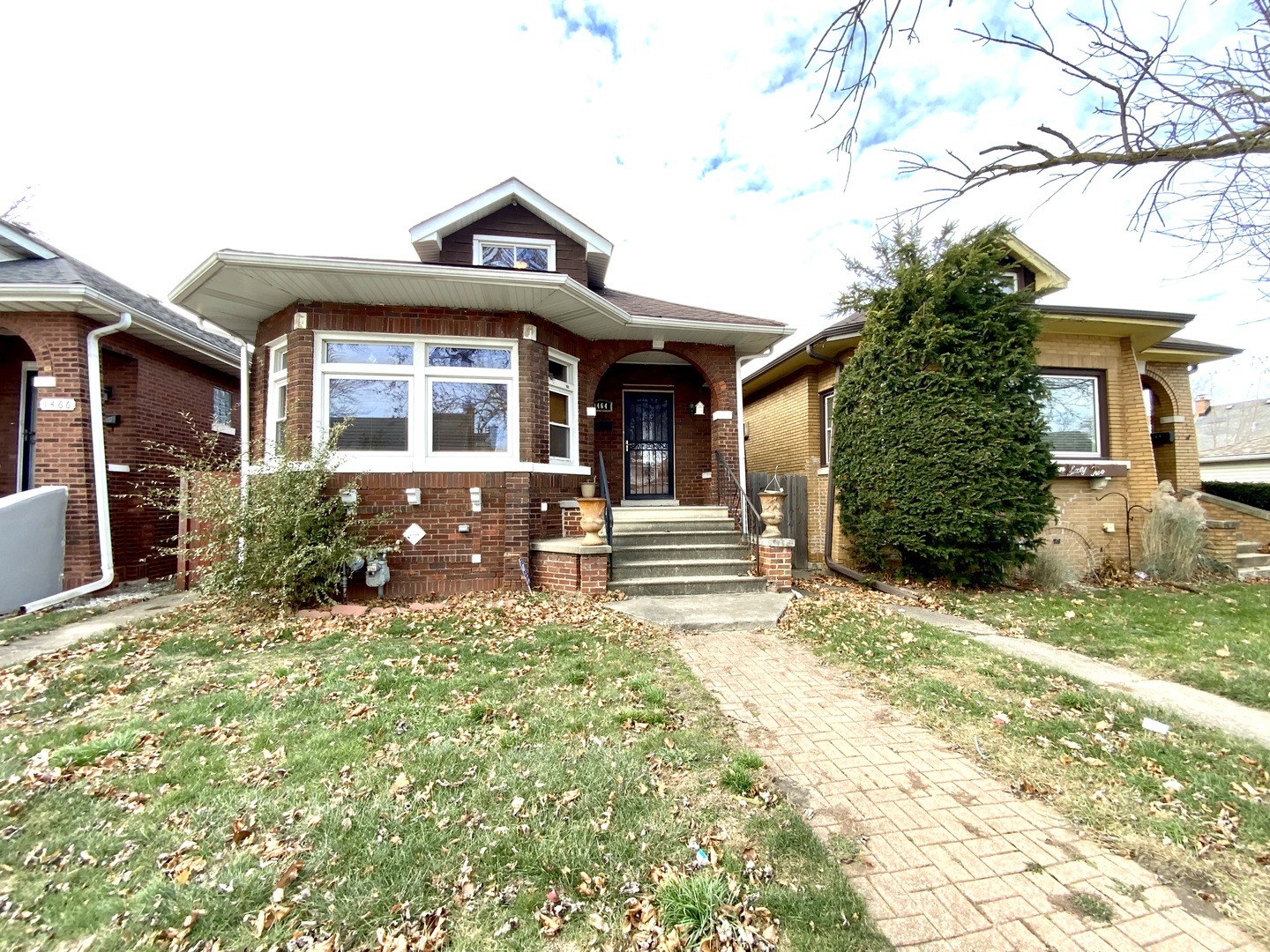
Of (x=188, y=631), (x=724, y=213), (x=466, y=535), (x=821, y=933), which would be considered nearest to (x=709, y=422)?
(x=724, y=213)

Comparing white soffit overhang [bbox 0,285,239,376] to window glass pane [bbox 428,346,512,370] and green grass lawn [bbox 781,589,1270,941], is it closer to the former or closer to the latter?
window glass pane [bbox 428,346,512,370]

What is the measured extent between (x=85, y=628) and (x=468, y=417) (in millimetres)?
4621

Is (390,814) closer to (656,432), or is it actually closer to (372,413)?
(372,413)

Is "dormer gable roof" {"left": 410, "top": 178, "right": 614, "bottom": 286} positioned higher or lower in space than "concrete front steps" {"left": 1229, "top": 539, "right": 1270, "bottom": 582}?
higher

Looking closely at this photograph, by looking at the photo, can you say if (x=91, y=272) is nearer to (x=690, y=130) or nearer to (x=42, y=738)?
(x=42, y=738)

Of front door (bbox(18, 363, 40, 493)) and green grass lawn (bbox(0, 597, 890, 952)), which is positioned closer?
green grass lawn (bbox(0, 597, 890, 952))

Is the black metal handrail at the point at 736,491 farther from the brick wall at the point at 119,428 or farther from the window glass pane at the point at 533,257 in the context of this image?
the brick wall at the point at 119,428

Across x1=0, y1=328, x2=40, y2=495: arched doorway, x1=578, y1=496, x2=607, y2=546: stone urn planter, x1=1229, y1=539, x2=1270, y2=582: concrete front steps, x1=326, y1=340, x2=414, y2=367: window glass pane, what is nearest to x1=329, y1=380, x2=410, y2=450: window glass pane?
x1=326, y1=340, x2=414, y2=367: window glass pane

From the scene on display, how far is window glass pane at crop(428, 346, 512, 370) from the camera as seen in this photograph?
7.30m

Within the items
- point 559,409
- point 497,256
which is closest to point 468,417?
point 559,409

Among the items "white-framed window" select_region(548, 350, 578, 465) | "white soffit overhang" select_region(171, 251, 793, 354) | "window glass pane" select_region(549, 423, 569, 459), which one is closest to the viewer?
"white soffit overhang" select_region(171, 251, 793, 354)

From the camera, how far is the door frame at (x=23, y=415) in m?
8.20

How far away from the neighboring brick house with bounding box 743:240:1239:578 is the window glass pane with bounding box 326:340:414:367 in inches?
269

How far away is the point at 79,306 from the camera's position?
23.0 ft
